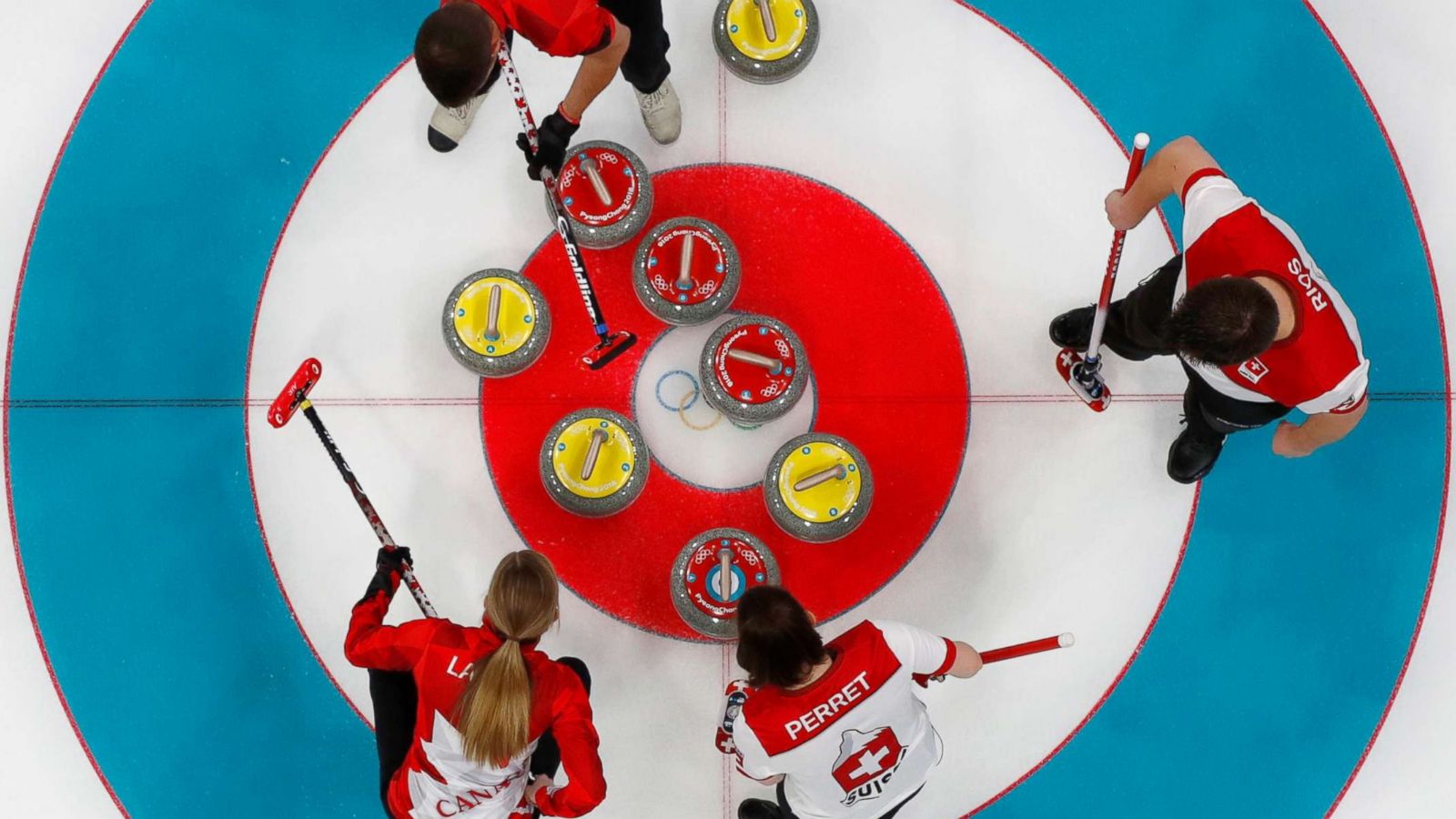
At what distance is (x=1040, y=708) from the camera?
13.8 feet

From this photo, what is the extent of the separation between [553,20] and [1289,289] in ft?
8.03

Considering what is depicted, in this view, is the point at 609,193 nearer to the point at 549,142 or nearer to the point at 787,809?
the point at 549,142

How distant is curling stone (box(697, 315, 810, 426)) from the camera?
4.00 metres

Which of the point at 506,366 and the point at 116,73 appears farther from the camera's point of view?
the point at 116,73

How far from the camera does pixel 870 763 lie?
10.3 feet

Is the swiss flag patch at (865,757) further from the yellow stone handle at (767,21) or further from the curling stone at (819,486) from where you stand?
the yellow stone handle at (767,21)

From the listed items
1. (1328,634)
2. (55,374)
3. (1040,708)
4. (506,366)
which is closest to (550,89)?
(506,366)

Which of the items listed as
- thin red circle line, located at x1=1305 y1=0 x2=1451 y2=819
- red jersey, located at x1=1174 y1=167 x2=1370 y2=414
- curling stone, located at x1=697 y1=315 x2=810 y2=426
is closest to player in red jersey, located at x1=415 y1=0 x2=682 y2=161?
curling stone, located at x1=697 y1=315 x2=810 y2=426

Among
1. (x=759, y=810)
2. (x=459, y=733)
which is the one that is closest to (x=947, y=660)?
(x=759, y=810)

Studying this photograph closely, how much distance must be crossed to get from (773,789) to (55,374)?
139 inches

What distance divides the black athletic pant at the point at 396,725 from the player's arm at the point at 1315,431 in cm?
269

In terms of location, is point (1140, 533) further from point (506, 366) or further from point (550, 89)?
point (550, 89)

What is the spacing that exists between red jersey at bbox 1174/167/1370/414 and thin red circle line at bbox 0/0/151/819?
4481 mm

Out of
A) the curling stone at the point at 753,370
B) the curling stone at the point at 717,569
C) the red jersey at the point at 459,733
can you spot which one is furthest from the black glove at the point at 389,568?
the curling stone at the point at 753,370
